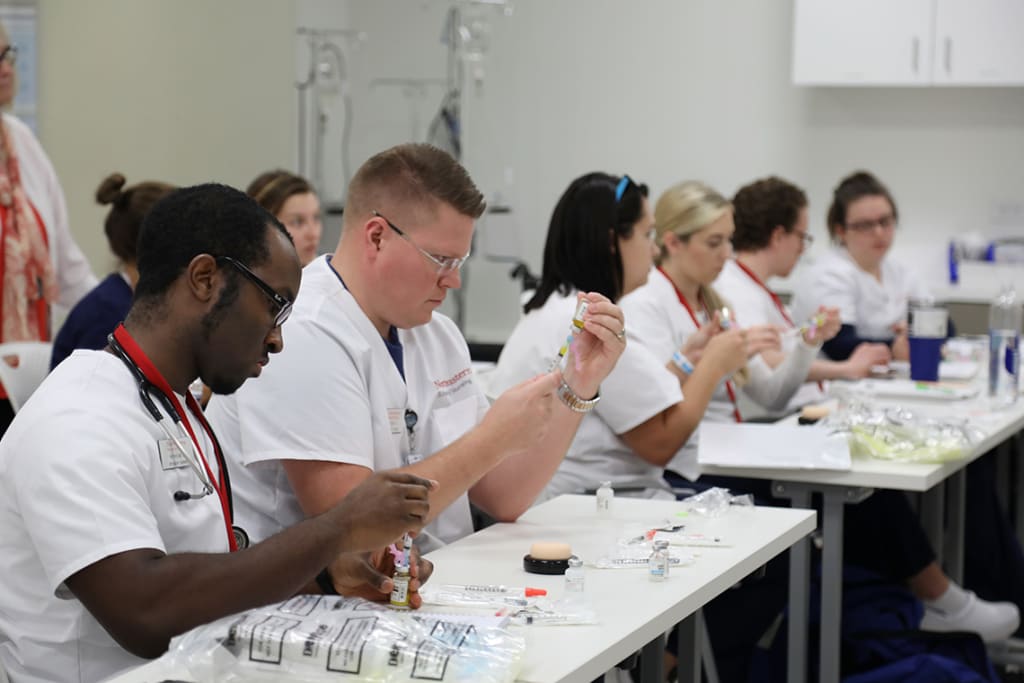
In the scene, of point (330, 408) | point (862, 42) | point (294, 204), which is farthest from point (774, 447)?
point (862, 42)

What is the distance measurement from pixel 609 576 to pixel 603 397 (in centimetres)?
107

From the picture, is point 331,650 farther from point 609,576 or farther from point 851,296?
point 851,296

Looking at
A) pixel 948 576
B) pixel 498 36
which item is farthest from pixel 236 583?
pixel 498 36

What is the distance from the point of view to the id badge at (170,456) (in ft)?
5.05

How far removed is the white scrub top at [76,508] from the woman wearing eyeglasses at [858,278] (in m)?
3.88

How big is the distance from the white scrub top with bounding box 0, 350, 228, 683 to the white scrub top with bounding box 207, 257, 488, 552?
35 centimetres

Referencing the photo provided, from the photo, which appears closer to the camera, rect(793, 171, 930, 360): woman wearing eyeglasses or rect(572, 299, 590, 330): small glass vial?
rect(572, 299, 590, 330): small glass vial

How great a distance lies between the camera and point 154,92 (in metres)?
5.64

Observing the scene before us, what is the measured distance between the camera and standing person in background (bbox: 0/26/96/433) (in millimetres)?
3957

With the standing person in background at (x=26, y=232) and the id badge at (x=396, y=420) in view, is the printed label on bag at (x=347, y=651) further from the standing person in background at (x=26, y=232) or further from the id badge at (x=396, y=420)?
the standing person in background at (x=26, y=232)

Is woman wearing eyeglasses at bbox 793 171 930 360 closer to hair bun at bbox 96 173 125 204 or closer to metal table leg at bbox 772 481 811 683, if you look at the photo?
metal table leg at bbox 772 481 811 683

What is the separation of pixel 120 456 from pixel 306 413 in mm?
518

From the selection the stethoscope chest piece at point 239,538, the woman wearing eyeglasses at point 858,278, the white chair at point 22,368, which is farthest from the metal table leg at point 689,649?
the woman wearing eyeglasses at point 858,278

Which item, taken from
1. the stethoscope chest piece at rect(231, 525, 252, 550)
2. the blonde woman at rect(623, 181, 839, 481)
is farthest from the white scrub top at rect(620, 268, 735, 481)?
the stethoscope chest piece at rect(231, 525, 252, 550)
